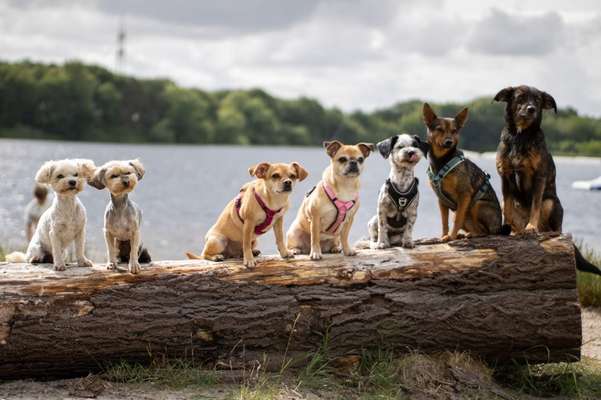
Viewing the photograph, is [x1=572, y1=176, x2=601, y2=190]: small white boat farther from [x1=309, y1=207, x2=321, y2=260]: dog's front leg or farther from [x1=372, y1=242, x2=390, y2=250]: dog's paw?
[x1=309, y1=207, x2=321, y2=260]: dog's front leg

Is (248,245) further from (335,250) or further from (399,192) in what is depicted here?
(399,192)

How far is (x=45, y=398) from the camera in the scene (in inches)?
253

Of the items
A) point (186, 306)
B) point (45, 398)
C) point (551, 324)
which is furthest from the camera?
point (551, 324)

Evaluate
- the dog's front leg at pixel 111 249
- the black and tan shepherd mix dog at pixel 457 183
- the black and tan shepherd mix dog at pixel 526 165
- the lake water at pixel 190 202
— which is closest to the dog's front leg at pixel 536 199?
the black and tan shepherd mix dog at pixel 526 165

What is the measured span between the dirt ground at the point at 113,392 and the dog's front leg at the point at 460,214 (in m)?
2.13

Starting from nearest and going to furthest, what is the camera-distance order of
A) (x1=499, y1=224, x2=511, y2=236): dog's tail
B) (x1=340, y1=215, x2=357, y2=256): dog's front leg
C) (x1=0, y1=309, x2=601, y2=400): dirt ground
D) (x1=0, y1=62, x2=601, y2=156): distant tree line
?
(x1=0, y1=309, x2=601, y2=400): dirt ground → (x1=340, y1=215, x2=357, y2=256): dog's front leg → (x1=499, y1=224, x2=511, y2=236): dog's tail → (x1=0, y1=62, x2=601, y2=156): distant tree line

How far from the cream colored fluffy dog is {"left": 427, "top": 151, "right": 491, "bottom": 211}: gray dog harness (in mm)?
3029

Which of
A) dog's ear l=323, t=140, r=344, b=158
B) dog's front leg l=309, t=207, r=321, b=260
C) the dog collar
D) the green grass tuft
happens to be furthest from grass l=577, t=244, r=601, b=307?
the green grass tuft

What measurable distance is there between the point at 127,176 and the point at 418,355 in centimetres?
330

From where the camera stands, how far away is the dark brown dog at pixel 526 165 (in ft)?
25.0

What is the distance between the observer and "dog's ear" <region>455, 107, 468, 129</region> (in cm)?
745

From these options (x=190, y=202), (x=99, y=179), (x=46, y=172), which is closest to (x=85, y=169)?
(x=99, y=179)

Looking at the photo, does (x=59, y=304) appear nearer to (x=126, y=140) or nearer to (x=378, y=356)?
(x=378, y=356)

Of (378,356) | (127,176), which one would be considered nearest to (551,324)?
(378,356)
